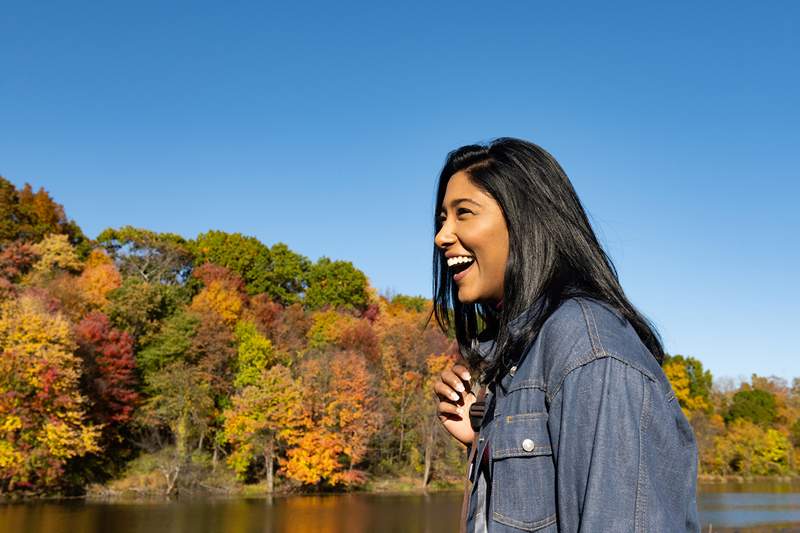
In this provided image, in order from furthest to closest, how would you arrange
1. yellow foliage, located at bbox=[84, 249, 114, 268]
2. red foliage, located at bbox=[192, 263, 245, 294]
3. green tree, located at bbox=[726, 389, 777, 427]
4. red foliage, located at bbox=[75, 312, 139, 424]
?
green tree, located at bbox=[726, 389, 777, 427]
red foliage, located at bbox=[192, 263, 245, 294]
yellow foliage, located at bbox=[84, 249, 114, 268]
red foliage, located at bbox=[75, 312, 139, 424]

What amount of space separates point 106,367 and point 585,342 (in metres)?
26.5

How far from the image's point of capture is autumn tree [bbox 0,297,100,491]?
2034 cm

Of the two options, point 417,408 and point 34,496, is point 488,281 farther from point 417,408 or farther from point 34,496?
point 417,408

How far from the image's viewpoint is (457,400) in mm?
1499

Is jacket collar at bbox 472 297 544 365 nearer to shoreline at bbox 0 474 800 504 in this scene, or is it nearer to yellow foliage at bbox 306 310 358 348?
shoreline at bbox 0 474 800 504

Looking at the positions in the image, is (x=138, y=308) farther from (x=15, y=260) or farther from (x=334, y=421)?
(x=334, y=421)

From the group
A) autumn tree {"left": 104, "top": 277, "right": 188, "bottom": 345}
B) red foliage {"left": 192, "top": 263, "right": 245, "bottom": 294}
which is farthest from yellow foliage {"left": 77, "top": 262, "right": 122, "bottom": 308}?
red foliage {"left": 192, "top": 263, "right": 245, "bottom": 294}

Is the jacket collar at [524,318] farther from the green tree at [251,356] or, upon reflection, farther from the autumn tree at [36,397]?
the green tree at [251,356]

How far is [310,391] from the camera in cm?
2730

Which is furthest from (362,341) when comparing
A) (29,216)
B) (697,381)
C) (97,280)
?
(697,381)

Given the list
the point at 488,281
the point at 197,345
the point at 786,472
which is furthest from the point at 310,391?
the point at 786,472

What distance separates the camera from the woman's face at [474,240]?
128cm

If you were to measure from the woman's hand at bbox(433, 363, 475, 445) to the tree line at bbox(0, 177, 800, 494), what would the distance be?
866 inches

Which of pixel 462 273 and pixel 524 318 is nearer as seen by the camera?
pixel 524 318
